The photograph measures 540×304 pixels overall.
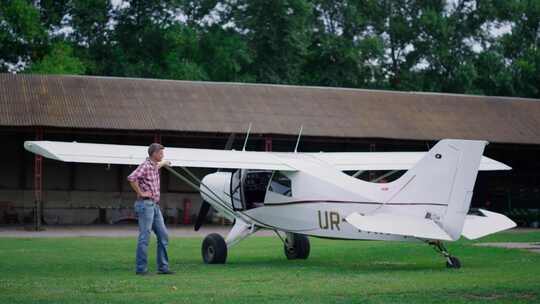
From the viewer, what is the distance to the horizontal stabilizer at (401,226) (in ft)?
47.1

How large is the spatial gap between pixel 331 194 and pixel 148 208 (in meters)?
2.86

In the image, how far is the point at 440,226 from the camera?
14.6 metres

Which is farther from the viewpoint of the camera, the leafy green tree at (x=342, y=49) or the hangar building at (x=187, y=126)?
the leafy green tree at (x=342, y=49)

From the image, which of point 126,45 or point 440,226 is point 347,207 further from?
point 126,45

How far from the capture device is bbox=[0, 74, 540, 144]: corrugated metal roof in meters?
32.0

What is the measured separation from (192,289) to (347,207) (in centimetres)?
388

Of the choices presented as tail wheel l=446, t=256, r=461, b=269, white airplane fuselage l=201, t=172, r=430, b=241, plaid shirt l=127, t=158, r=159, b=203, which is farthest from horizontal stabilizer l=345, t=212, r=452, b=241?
plaid shirt l=127, t=158, r=159, b=203

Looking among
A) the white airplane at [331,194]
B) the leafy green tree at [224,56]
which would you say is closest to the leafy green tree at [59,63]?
the leafy green tree at [224,56]

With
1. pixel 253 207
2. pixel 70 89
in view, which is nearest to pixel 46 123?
pixel 70 89

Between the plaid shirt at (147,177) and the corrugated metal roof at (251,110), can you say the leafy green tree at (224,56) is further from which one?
the plaid shirt at (147,177)

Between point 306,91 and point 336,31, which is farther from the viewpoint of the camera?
point 336,31

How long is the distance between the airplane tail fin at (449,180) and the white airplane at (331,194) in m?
0.01

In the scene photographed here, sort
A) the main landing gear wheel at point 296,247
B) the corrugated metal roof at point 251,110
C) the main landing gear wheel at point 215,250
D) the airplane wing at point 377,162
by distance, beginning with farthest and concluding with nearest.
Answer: the corrugated metal roof at point 251,110, the airplane wing at point 377,162, the main landing gear wheel at point 296,247, the main landing gear wheel at point 215,250

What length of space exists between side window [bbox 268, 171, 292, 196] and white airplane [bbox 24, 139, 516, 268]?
0.05 ft
